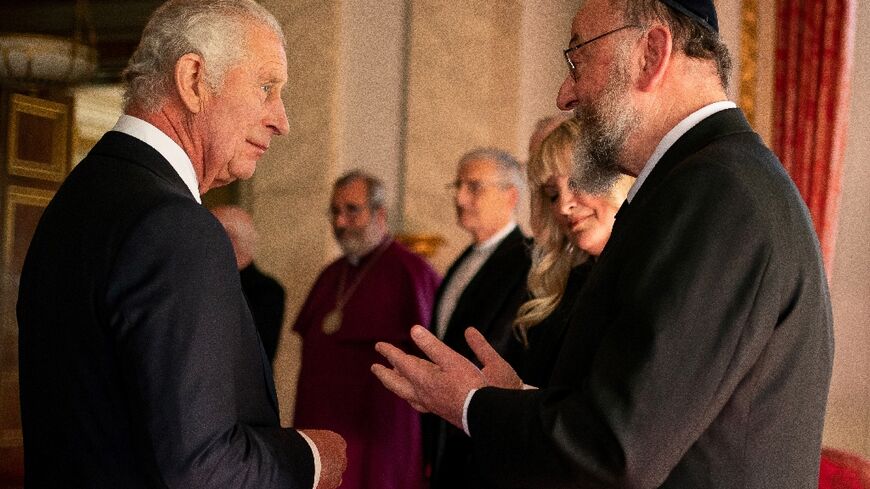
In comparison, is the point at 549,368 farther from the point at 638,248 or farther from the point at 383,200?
the point at 383,200

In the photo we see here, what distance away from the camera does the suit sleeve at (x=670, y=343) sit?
154cm

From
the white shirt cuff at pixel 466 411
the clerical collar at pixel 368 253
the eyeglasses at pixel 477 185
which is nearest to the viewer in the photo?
the white shirt cuff at pixel 466 411

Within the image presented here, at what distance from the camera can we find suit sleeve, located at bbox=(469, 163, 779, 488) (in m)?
1.54

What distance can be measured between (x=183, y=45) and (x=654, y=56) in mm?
849

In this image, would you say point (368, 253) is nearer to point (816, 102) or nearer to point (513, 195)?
point (513, 195)

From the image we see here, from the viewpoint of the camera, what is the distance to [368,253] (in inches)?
236

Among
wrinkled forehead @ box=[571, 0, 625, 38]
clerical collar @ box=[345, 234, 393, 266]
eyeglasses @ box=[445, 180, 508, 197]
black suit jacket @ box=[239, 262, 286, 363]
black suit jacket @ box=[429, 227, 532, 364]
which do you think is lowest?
black suit jacket @ box=[239, 262, 286, 363]

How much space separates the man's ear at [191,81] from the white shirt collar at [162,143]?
0.08 metres

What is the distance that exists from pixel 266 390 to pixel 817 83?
4.61 metres

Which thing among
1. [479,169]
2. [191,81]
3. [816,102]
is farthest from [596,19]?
[816,102]

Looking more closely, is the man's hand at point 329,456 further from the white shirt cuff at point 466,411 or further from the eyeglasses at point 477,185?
the eyeglasses at point 477,185

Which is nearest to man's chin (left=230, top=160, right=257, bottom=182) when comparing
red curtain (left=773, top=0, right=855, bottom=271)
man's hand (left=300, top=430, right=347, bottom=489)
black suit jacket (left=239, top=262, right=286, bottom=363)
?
man's hand (left=300, top=430, right=347, bottom=489)

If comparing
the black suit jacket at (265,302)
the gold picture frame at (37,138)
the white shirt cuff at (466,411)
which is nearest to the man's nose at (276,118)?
the white shirt cuff at (466,411)

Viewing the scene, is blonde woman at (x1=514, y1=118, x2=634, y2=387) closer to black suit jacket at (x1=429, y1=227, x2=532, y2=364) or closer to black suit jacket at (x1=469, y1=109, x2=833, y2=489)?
black suit jacket at (x1=429, y1=227, x2=532, y2=364)
